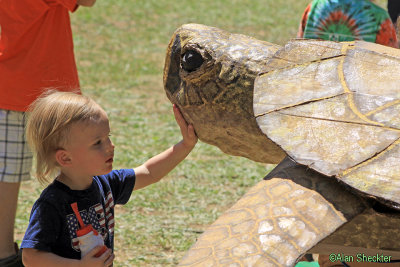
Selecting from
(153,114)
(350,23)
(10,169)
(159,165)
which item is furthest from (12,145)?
(153,114)

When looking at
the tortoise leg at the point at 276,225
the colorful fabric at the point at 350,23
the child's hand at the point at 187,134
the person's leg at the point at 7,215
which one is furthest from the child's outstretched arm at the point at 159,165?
the colorful fabric at the point at 350,23

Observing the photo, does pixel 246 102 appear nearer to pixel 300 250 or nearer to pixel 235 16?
pixel 300 250

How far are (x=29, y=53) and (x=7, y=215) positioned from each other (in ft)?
2.82

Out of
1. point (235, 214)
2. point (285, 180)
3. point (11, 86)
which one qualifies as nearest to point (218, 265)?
point (235, 214)

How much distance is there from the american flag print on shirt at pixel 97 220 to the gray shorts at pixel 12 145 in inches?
39.7

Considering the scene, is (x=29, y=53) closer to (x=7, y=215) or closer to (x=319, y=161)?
(x=7, y=215)

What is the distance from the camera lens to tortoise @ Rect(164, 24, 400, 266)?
1696mm

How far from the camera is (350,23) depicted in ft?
10.8

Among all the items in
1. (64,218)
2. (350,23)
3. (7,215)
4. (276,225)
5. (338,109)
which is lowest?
(7,215)

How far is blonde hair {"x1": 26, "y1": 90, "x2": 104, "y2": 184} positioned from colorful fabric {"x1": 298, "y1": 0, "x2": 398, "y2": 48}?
1718mm

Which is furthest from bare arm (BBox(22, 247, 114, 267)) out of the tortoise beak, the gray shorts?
the gray shorts

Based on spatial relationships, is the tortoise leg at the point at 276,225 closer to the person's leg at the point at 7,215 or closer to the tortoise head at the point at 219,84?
the tortoise head at the point at 219,84

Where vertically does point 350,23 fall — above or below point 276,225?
above

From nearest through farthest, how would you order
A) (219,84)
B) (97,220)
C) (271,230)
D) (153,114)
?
(271,230) < (97,220) < (219,84) < (153,114)
